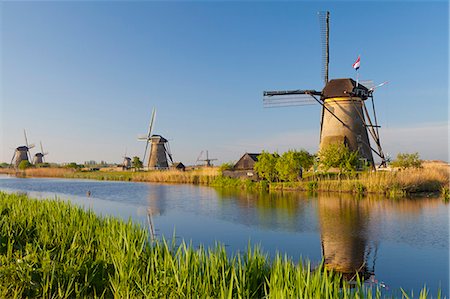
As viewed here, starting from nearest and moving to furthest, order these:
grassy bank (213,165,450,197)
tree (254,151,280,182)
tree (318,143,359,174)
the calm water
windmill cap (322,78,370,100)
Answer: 1. the calm water
2. grassy bank (213,165,450,197)
3. tree (318,143,359,174)
4. windmill cap (322,78,370,100)
5. tree (254,151,280,182)

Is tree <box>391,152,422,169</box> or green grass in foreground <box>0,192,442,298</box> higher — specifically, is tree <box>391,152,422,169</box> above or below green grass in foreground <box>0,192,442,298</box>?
above

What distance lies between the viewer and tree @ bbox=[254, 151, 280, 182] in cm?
2569

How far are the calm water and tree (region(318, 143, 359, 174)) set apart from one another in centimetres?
467

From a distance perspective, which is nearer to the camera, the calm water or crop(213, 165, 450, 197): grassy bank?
the calm water

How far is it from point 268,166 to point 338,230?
1531cm

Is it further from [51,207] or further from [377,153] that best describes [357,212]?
[377,153]

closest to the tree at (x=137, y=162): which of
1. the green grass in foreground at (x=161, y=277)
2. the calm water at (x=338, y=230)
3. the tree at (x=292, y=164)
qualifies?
the tree at (x=292, y=164)

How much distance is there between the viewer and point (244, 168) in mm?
30688

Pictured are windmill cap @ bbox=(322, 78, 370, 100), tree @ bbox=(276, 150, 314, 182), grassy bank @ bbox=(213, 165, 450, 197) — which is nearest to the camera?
grassy bank @ bbox=(213, 165, 450, 197)

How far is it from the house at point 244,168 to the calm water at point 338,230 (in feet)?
40.2

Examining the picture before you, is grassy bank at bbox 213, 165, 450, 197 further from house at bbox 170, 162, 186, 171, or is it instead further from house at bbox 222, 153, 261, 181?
house at bbox 170, 162, 186, 171

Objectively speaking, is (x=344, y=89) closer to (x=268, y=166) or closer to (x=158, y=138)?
(x=268, y=166)

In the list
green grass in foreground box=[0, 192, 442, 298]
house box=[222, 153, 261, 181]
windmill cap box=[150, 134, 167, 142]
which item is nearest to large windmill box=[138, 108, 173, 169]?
windmill cap box=[150, 134, 167, 142]

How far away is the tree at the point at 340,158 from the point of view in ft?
71.5
